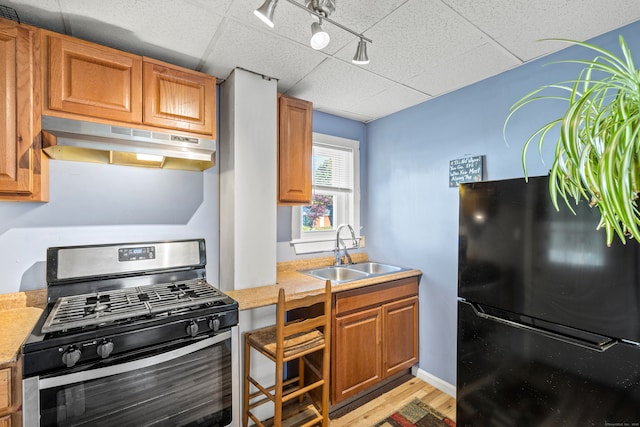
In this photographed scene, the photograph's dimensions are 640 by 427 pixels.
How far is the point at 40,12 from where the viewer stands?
1477mm

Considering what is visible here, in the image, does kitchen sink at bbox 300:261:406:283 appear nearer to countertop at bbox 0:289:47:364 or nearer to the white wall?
the white wall

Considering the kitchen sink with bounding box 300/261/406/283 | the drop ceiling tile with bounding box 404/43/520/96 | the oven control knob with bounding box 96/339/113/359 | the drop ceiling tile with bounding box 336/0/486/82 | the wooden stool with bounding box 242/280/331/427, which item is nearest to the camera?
the oven control knob with bounding box 96/339/113/359

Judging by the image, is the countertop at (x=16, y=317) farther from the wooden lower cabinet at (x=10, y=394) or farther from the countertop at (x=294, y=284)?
the countertop at (x=294, y=284)

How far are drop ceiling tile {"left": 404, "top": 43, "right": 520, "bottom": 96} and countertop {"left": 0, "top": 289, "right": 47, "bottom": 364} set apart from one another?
2604 millimetres

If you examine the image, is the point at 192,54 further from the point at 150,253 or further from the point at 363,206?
the point at 363,206

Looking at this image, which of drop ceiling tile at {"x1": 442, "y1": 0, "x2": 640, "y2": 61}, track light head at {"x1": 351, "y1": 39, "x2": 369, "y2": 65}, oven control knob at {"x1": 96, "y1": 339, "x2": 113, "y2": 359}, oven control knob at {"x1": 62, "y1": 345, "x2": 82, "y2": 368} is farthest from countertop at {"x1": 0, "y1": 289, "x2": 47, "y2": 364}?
drop ceiling tile at {"x1": 442, "y1": 0, "x2": 640, "y2": 61}

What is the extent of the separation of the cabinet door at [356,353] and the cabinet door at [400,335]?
8 cm

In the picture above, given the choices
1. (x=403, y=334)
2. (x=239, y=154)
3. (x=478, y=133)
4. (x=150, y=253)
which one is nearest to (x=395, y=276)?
(x=403, y=334)

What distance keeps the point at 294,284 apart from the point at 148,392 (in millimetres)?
1087

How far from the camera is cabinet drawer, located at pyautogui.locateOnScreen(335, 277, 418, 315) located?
2166 millimetres

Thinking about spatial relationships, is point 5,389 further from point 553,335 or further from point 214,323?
point 553,335

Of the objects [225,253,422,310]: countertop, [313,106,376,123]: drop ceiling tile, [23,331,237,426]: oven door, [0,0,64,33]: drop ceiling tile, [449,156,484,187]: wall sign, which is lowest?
[23,331,237,426]: oven door

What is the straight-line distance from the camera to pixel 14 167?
145 centimetres

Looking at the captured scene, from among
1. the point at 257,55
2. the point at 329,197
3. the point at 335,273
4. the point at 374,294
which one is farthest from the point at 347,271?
the point at 257,55
